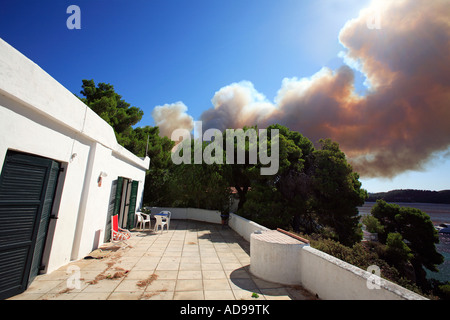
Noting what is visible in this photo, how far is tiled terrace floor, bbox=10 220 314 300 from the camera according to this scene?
3621 mm

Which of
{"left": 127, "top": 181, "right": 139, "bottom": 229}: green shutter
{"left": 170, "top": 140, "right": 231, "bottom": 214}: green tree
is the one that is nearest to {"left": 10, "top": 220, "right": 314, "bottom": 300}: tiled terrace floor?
{"left": 127, "top": 181, "right": 139, "bottom": 229}: green shutter

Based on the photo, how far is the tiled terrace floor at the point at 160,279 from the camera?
11.9 feet

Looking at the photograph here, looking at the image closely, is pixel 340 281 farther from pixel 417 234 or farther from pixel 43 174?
pixel 417 234

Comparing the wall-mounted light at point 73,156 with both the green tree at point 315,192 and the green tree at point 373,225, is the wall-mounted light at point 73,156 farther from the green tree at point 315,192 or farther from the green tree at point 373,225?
the green tree at point 373,225

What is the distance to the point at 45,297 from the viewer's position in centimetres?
337

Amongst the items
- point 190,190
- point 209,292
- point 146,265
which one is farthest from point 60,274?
point 190,190

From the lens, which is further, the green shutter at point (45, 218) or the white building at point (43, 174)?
the green shutter at point (45, 218)

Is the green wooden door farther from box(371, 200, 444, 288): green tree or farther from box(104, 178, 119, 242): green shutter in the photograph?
box(371, 200, 444, 288): green tree

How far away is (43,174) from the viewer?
3.83 metres

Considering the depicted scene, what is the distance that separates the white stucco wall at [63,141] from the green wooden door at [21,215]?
249mm

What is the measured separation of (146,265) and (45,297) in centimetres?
209

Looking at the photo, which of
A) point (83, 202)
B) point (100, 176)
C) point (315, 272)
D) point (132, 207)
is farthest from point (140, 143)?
point (315, 272)

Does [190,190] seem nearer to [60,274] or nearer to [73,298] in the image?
[60,274]

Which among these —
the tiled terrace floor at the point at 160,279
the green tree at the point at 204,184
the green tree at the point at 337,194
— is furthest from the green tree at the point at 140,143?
the green tree at the point at 337,194
